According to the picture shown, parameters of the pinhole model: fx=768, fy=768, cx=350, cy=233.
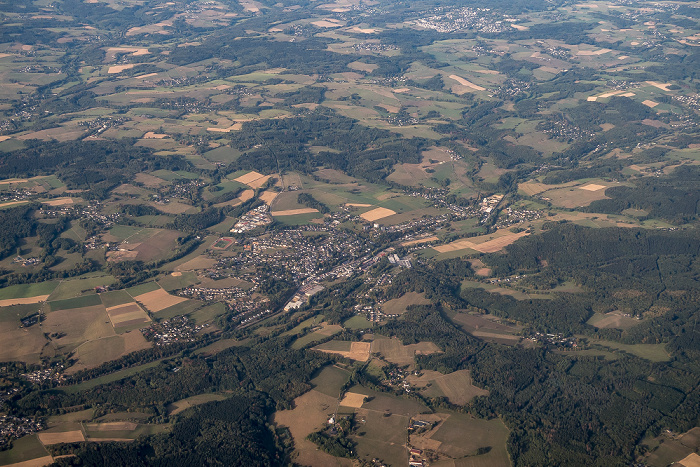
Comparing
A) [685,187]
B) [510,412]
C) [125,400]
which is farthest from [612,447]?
[685,187]

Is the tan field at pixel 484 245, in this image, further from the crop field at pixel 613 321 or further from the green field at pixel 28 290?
the green field at pixel 28 290

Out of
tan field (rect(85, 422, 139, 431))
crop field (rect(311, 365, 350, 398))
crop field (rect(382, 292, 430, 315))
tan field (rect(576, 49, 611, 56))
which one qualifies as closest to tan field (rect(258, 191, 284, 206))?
crop field (rect(382, 292, 430, 315))

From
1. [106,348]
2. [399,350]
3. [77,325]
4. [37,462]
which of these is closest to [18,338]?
[77,325]

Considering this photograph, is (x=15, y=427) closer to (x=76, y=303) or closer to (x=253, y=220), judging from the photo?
(x=76, y=303)

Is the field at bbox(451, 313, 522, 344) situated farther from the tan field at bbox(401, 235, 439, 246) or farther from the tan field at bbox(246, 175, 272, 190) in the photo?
the tan field at bbox(246, 175, 272, 190)

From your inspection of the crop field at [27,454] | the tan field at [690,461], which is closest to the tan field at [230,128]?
the crop field at [27,454]

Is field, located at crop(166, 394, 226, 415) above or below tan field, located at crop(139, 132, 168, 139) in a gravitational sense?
above

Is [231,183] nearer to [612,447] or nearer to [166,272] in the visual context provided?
[166,272]
